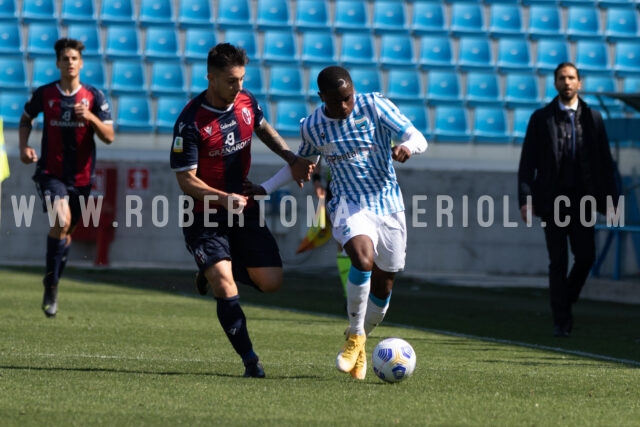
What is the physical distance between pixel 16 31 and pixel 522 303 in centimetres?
1123

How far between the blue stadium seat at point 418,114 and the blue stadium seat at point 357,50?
39.7 inches

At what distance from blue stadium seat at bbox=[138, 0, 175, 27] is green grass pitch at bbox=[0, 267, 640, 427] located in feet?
28.0

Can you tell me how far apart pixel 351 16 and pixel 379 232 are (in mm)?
15493

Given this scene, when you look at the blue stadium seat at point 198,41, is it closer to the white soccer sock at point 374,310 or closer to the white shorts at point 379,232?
the white soccer sock at point 374,310

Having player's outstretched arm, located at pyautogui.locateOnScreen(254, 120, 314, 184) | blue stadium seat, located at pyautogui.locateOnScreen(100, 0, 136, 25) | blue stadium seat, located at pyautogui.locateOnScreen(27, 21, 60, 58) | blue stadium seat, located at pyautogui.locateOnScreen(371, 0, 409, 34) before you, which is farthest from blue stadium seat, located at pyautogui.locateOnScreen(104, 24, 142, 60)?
player's outstretched arm, located at pyautogui.locateOnScreen(254, 120, 314, 184)

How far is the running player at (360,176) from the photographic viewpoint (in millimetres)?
7016

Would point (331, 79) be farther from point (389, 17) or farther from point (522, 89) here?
point (389, 17)

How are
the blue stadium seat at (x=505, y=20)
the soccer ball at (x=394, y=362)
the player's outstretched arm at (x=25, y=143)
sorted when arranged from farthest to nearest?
the blue stadium seat at (x=505, y=20)
the player's outstretched arm at (x=25, y=143)
the soccer ball at (x=394, y=362)

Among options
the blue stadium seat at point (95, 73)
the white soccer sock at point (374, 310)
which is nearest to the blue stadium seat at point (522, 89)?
the blue stadium seat at point (95, 73)

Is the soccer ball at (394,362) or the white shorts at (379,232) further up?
the white shorts at (379,232)

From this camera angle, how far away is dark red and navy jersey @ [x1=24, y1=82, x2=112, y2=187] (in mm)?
10398

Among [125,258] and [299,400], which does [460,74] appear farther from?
[299,400]


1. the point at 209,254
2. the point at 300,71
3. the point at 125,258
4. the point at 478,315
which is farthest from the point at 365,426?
the point at 300,71

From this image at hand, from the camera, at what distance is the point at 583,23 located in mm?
23000
